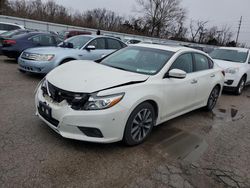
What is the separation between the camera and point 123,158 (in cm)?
279

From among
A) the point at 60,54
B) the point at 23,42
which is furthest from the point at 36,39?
the point at 60,54

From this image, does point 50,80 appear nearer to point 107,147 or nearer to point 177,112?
point 107,147

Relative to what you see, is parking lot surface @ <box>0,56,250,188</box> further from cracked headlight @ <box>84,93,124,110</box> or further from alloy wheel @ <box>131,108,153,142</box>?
cracked headlight @ <box>84,93,124,110</box>

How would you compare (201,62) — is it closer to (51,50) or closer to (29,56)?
(51,50)

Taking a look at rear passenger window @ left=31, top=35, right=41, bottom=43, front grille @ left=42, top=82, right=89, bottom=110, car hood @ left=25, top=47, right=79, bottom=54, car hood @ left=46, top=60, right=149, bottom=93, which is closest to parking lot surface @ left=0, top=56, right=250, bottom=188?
front grille @ left=42, top=82, right=89, bottom=110

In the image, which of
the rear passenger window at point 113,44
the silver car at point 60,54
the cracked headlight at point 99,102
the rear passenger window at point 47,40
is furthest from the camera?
the rear passenger window at point 47,40

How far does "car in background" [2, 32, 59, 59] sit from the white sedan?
5.62m

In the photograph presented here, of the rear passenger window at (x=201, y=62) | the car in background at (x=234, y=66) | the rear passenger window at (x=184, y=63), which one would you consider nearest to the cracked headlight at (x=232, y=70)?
the car in background at (x=234, y=66)

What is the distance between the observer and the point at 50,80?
3.08 metres

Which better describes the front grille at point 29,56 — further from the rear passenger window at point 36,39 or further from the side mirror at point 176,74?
the side mirror at point 176,74

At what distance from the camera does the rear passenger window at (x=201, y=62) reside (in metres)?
4.36

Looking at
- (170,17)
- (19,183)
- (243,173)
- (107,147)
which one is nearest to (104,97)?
(107,147)

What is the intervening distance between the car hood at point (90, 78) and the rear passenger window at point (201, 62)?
169cm

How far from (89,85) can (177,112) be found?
1.84m
